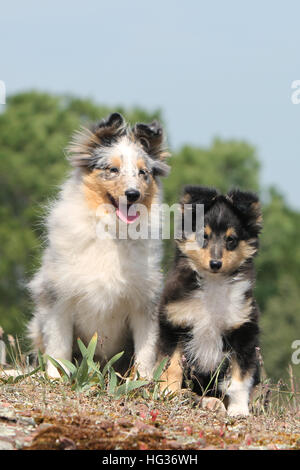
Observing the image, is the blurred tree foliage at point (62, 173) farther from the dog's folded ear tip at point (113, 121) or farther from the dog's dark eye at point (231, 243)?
the dog's dark eye at point (231, 243)

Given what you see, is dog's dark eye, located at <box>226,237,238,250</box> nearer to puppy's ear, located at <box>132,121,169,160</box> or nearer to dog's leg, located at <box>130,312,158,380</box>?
dog's leg, located at <box>130,312,158,380</box>

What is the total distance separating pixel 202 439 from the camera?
6.13m

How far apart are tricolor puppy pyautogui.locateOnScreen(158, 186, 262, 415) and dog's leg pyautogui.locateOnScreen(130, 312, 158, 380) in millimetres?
271

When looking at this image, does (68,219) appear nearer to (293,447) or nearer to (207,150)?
(293,447)

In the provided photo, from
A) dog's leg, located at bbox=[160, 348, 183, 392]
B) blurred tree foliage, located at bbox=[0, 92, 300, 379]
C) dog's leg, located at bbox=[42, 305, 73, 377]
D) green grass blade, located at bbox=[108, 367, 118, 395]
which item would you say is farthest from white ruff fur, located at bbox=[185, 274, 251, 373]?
blurred tree foliage, located at bbox=[0, 92, 300, 379]

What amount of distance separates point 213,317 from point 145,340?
3.05 ft

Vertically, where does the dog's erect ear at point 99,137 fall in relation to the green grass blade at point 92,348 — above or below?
above

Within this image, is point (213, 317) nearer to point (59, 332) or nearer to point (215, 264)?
point (215, 264)

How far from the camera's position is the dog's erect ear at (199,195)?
8.15 m

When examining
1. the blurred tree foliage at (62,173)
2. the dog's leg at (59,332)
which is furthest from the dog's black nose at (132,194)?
the blurred tree foliage at (62,173)

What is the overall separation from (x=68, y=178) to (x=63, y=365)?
209 centimetres

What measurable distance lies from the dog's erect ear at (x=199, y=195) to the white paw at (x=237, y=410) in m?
1.97

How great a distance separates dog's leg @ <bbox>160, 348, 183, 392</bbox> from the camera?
7.92m

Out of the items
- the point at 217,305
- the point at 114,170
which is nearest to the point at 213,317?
the point at 217,305
